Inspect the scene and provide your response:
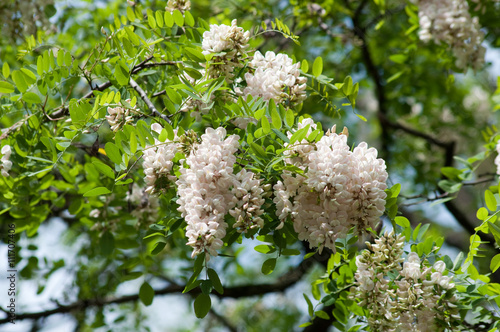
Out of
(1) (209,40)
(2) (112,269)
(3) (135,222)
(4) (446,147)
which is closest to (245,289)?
(2) (112,269)

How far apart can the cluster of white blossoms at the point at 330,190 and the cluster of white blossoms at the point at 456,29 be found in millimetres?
1593

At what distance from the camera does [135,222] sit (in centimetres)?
234

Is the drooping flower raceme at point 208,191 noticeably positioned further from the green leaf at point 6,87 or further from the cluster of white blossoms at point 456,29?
the cluster of white blossoms at point 456,29

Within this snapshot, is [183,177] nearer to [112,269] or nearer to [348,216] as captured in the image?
[348,216]

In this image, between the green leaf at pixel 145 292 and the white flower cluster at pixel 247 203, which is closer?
the white flower cluster at pixel 247 203

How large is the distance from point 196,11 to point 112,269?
6.76ft

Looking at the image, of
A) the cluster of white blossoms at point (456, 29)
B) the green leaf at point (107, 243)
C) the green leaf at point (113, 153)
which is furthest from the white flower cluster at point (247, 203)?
the cluster of white blossoms at point (456, 29)

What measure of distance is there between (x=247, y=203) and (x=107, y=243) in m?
1.23

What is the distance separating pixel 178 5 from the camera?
1823mm

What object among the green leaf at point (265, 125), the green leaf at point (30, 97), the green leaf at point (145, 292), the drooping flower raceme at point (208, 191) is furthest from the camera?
the green leaf at point (145, 292)

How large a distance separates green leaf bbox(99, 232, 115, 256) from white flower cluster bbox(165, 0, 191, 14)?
3.58 feet

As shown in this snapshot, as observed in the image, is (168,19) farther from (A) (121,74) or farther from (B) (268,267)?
(B) (268,267)

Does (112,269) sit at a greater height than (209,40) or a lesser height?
lesser

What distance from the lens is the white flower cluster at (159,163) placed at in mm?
1412
